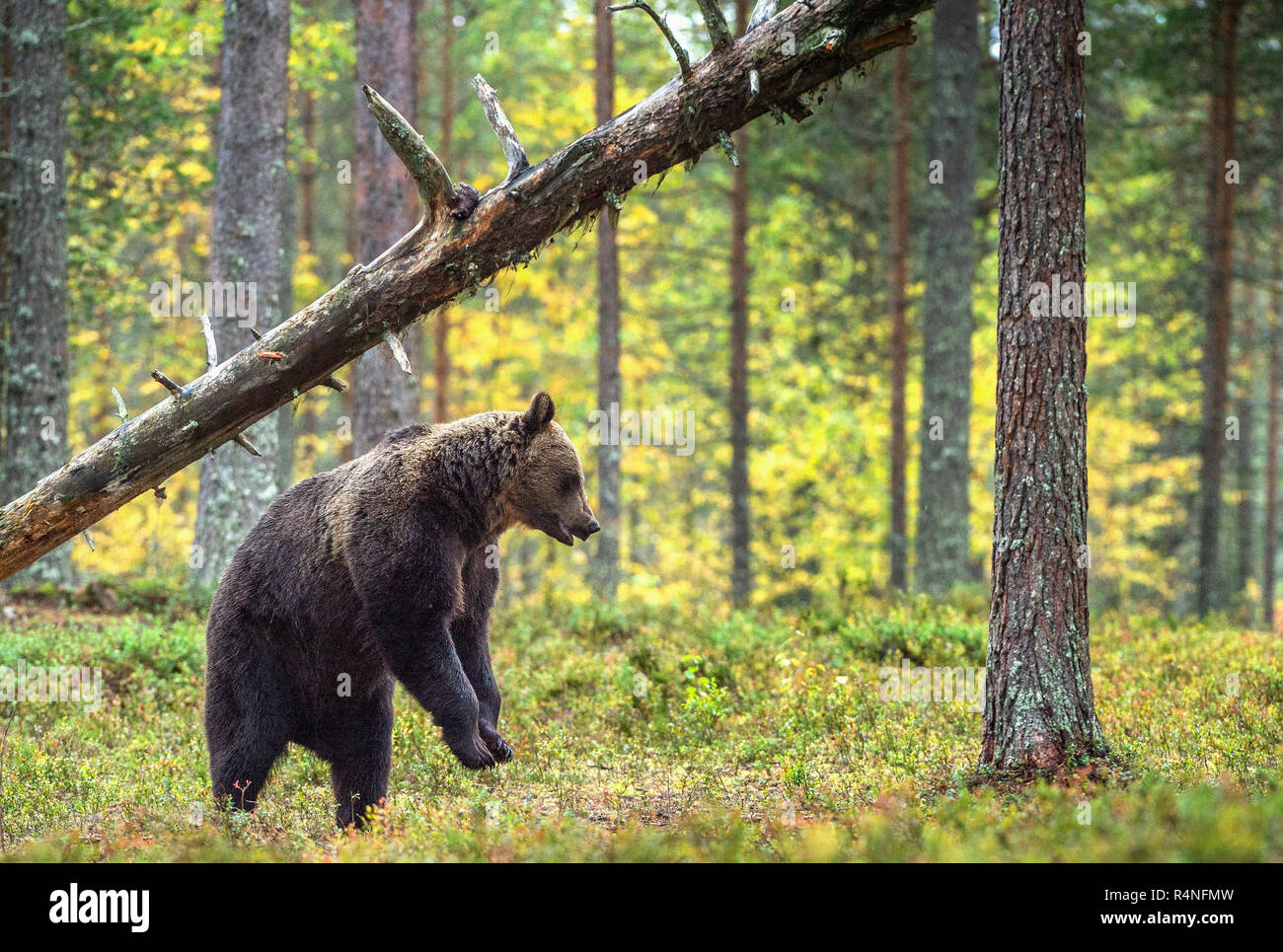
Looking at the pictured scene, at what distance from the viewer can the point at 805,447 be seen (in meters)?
24.0

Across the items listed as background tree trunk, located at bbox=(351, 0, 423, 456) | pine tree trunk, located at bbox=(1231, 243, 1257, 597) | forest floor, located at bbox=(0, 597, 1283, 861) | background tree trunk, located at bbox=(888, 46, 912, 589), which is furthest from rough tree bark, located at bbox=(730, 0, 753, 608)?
pine tree trunk, located at bbox=(1231, 243, 1257, 597)

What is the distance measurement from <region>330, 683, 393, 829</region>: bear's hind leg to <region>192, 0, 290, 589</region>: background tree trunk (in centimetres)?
756

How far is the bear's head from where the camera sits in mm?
7488

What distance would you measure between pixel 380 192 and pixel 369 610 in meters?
8.78

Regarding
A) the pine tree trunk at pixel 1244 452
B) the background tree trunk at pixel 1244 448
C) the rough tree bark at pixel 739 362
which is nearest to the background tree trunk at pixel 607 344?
the rough tree bark at pixel 739 362

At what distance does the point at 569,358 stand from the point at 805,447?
8.26 metres

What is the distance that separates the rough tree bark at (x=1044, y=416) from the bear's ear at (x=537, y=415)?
3057 mm

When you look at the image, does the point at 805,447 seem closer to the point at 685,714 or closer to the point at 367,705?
the point at 685,714

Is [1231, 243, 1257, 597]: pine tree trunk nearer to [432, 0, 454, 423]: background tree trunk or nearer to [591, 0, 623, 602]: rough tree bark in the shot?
[591, 0, 623, 602]: rough tree bark

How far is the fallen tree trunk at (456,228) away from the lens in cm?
671

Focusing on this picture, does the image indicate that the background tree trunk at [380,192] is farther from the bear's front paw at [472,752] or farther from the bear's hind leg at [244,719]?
the bear's front paw at [472,752]

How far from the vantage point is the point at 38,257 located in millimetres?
15539

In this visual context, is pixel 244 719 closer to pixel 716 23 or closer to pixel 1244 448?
pixel 716 23

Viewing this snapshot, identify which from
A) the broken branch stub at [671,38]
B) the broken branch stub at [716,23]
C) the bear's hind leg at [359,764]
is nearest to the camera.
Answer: the broken branch stub at [671,38]
